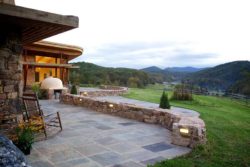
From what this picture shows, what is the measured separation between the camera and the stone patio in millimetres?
4227

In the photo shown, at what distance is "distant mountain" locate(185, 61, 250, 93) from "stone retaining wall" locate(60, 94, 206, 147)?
25.5m

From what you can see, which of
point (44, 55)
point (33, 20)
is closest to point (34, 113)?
point (33, 20)

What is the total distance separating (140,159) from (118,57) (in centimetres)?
7355

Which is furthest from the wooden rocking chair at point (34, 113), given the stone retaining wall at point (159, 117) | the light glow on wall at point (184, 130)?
the light glow on wall at point (184, 130)

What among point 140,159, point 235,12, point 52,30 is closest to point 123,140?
point 140,159

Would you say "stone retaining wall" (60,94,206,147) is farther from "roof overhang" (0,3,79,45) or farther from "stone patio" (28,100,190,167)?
"roof overhang" (0,3,79,45)

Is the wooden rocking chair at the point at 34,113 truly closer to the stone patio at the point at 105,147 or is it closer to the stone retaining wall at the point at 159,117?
the stone patio at the point at 105,147

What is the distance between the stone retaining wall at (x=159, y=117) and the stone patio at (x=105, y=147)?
240 mm

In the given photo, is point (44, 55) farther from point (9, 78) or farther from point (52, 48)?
point (9, 78)

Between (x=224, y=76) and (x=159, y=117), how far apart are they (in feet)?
113

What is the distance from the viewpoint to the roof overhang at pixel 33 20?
13.8 ft

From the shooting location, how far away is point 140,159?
4.39 meters

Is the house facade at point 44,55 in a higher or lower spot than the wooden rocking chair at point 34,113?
higher

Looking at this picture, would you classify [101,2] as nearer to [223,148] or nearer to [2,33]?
[2,33]
